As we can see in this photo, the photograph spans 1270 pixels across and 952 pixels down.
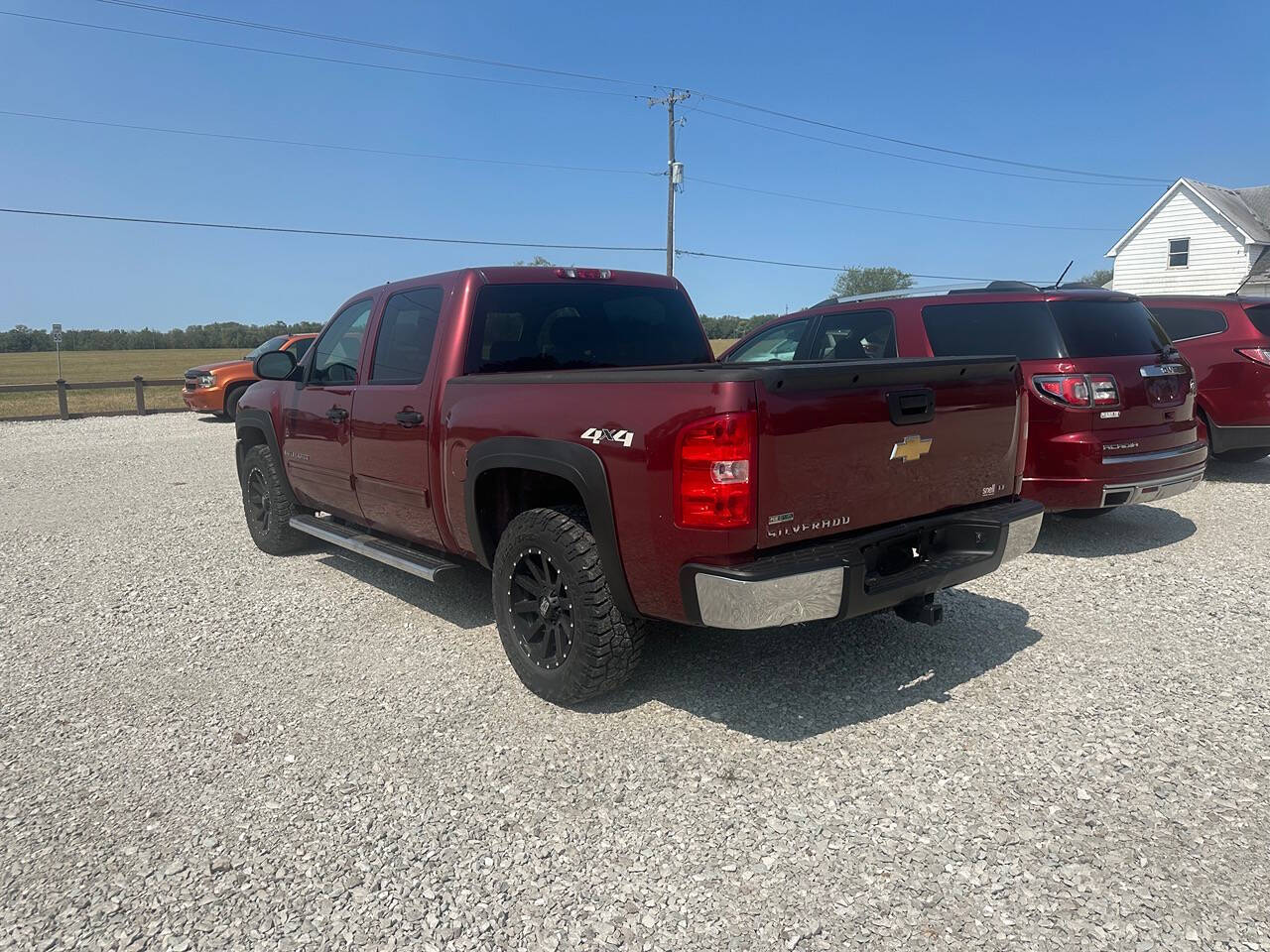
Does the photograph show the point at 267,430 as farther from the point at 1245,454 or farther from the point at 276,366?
the point at 1245,454

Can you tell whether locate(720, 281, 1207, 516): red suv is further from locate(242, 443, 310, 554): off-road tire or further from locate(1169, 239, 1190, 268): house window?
locate(1169, 239, 1190, 268): house window

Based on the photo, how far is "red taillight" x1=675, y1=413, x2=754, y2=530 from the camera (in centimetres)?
277

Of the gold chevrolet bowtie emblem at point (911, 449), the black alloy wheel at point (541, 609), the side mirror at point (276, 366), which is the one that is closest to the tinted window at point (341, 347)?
the side mirror at point (276, 366)

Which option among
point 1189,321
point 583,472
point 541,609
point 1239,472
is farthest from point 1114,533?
point 583,472

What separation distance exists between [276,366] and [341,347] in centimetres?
62

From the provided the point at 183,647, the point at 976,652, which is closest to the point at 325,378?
the point at 183,647

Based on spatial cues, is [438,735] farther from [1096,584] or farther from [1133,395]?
[1133,395]

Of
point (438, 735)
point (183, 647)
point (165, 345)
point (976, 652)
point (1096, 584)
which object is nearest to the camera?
point (438, 735)

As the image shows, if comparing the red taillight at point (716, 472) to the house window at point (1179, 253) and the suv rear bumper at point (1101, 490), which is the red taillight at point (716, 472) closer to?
the suv rear bumper at point (1101, 490)

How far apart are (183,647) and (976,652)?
4.16m

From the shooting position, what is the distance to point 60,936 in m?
2.31

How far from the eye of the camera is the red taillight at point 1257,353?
7.58m

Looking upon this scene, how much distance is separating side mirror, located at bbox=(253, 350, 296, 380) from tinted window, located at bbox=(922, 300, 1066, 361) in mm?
4504

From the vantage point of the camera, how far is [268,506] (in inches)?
249
